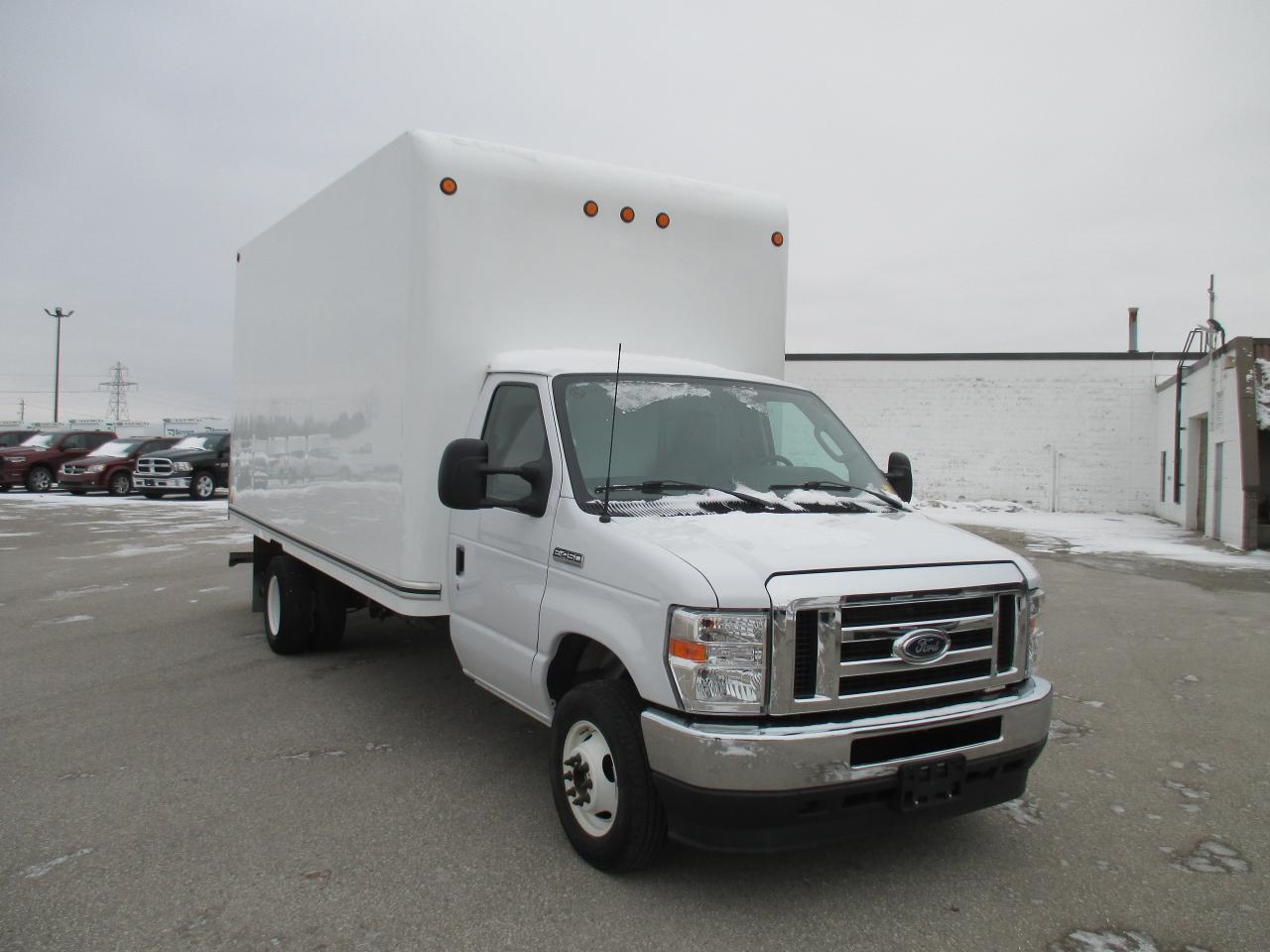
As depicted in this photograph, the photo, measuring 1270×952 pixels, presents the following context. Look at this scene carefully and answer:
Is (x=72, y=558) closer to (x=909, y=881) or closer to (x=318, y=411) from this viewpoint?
(x=318, y=411)

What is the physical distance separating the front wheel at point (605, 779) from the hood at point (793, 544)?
0.66 m

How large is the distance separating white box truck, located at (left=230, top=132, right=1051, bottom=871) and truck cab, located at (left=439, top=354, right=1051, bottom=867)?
0.04 ft

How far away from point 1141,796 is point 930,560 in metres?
2.18

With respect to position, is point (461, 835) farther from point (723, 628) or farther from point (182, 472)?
point (182, 472)

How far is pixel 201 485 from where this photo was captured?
85.3ft

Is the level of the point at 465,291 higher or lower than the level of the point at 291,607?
higher

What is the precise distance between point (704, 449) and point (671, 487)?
0.39 meters

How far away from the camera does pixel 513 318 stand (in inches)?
213

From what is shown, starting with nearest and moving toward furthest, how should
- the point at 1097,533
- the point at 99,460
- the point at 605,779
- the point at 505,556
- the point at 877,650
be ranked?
the point at 877,650 < the point at 605,779 < the point at 505,556 < the point at 1097,533 < the point at 99,460

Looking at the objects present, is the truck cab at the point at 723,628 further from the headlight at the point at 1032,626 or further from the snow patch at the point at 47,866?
the snow patch at the point at 47,866

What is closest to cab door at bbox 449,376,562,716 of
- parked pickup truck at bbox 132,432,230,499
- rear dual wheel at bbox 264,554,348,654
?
rear dual wheel at bbox 264,554,348,654

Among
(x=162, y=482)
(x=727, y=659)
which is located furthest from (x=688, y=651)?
(x=162, y=482)

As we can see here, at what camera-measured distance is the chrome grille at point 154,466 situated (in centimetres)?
2548

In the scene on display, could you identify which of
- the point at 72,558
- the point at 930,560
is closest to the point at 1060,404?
the point at 72,558
